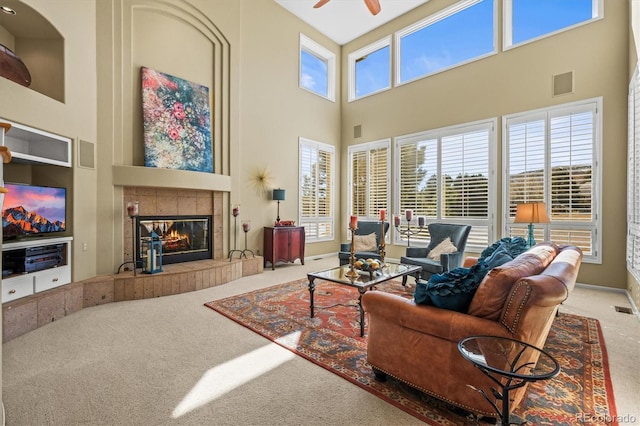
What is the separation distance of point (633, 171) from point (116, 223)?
7.13 metres

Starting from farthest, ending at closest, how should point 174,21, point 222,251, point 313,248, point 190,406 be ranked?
point 313,248 < point 222,251 < point 174,21 < point 190,406

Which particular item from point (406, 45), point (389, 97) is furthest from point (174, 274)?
point (406, 45)

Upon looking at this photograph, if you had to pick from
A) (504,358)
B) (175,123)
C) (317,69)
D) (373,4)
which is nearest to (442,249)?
(504,358)

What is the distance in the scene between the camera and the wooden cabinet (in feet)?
20.5

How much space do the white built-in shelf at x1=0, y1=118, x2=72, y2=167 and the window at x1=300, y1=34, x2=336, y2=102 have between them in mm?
5058

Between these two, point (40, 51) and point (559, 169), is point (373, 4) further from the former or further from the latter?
point (40, 51)

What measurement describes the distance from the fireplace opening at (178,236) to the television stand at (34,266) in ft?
3.46

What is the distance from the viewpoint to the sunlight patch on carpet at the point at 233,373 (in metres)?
2.04

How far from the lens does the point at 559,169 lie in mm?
5020

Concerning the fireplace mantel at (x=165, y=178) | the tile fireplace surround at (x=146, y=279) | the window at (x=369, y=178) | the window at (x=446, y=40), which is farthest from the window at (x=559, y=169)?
the fireplace mantel at (x=165, y=178)

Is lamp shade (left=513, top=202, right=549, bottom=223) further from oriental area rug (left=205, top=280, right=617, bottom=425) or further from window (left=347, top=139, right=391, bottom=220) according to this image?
window (left=347, top=139, right=391, bottom=220)

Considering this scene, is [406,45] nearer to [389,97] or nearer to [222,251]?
[389,97]

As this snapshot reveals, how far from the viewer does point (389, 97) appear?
7.23 m

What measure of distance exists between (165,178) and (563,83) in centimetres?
660
